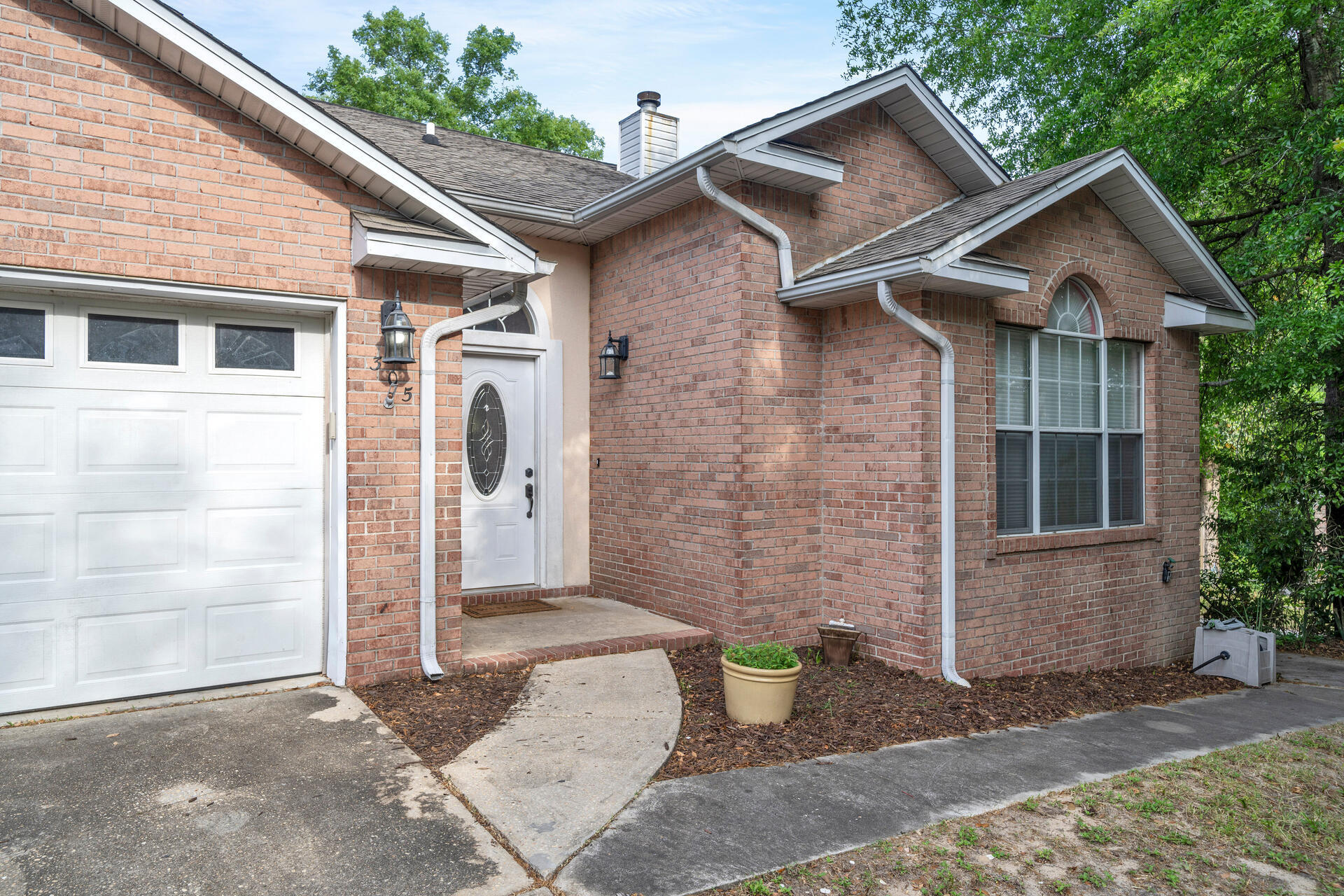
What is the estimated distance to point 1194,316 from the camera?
7828mm

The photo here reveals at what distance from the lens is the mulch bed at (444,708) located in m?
4.60

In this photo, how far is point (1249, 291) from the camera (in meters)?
10.2

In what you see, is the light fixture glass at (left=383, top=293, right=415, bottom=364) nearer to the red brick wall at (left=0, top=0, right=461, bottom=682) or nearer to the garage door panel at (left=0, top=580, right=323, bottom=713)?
the red brick wall at (left=0, top=0, right=461, bottom=682)

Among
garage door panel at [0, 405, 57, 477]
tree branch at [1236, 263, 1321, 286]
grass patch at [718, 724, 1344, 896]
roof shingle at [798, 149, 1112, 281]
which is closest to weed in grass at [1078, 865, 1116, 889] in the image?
grass patch at [718, 724, 1344, 896]

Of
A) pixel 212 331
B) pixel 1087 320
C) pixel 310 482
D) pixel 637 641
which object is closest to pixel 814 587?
pixel 637 641

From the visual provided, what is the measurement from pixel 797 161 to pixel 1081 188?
2472 millimetres

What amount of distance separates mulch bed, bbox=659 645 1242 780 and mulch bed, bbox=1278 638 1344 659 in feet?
7.20

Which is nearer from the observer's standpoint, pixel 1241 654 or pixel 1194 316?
pixel 1241 654

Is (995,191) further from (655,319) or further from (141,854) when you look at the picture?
(141,854)

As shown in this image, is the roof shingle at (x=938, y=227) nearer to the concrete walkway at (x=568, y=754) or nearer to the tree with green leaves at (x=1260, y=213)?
the tree with green leaves at (x=1260, y=213)

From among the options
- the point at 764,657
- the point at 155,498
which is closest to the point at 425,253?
the point at 155,498

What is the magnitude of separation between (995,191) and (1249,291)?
524 centimetres

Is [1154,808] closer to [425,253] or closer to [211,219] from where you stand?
[425,253]

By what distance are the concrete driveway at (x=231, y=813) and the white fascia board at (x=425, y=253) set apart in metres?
2.85
